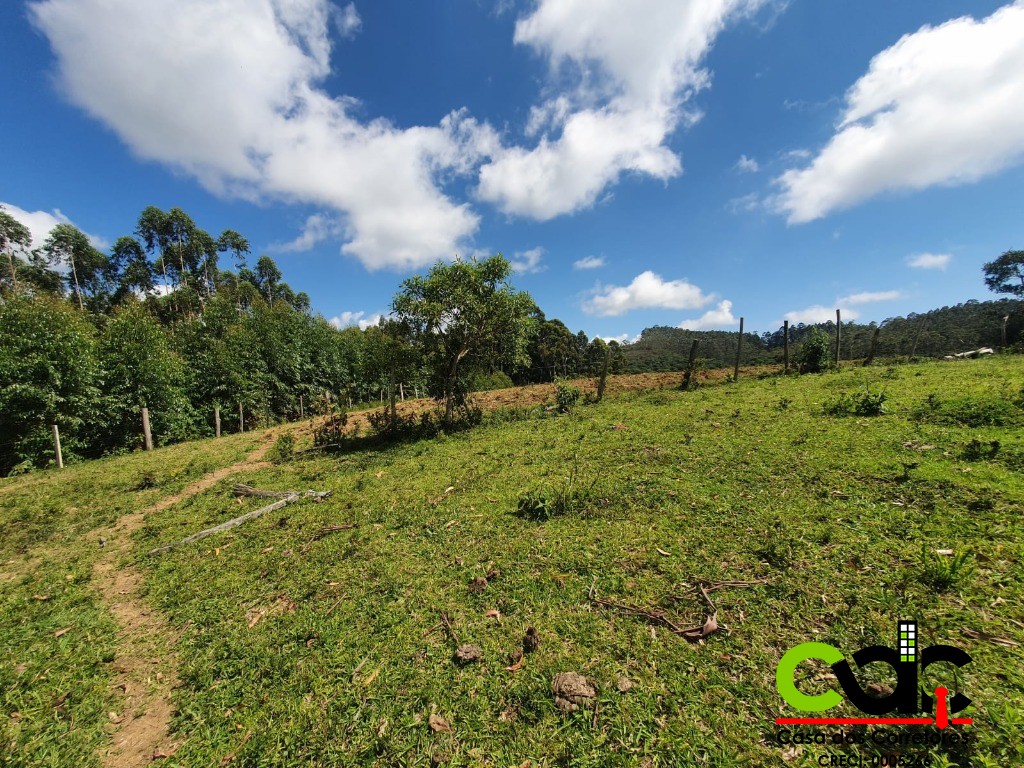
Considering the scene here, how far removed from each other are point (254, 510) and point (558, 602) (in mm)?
6805

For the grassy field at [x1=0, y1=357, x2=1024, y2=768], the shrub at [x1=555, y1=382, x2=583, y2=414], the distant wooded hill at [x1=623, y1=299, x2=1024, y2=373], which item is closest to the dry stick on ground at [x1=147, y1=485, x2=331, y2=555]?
the grassy field at [x1=0, y1=357, x2=1024, y2=768]

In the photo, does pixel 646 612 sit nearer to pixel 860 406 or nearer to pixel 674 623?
pixel 674 623

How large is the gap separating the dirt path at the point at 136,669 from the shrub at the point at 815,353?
21424 mm

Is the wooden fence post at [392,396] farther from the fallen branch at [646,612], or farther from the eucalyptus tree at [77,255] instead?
the eucalyptus tree at [77,255]

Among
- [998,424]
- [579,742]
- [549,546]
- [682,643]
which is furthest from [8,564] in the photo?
[998,424]

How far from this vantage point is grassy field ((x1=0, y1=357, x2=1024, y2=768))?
2602 millimetres

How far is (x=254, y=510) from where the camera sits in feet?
24.3

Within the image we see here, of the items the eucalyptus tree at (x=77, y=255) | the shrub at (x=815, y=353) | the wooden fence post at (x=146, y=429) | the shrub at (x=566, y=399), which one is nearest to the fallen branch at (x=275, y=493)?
the shrub at (x=566, y=399)

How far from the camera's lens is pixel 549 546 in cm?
489

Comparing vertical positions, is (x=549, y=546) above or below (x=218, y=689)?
above

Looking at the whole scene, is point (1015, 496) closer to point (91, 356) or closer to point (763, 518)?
point (763, 518)

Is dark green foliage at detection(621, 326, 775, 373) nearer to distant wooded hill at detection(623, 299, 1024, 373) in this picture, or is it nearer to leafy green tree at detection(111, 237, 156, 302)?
distant wooded hill at detection(623, 299, 1024, 373)

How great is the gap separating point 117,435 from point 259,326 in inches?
415

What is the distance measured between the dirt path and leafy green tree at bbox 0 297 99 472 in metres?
11.4
